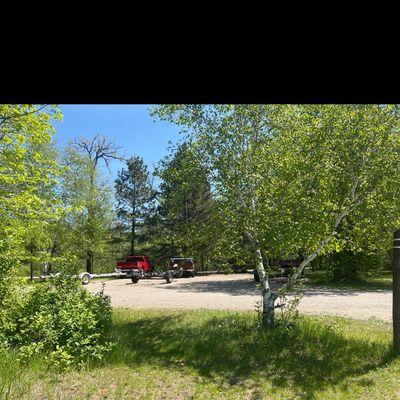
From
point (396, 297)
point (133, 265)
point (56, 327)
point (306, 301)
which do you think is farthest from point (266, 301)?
point (133, 265)

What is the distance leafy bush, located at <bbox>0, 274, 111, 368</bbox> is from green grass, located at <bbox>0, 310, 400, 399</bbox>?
314mm

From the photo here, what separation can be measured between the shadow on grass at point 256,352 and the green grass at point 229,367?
0.06ft

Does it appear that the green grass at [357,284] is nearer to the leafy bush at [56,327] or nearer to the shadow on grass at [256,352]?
the shadow on grass at [256,352]

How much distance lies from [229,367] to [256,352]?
31.5 inches

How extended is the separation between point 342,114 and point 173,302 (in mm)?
9575

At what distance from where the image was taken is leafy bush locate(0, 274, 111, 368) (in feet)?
24.5

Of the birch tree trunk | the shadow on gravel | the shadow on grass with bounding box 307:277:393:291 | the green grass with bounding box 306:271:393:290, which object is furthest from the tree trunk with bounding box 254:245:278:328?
the green grass with bounding box 306:271:393:290

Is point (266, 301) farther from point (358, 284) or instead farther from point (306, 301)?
point (358, 284)

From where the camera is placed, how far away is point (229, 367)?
760 centimetres

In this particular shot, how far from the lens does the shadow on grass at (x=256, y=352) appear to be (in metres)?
7.23

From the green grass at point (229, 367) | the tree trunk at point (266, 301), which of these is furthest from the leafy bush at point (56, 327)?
the tree trunk at point (266, 301)
